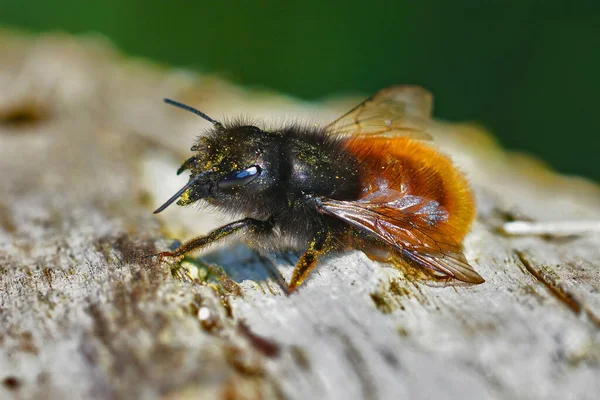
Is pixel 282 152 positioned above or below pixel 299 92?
above

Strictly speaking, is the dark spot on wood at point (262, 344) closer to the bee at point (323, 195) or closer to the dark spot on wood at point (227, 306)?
the dark spot on wood at point (227, 306)

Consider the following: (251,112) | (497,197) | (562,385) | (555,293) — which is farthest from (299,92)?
(562,385)

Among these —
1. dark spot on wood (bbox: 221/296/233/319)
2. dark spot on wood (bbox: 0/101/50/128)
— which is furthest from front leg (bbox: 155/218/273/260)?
dark spot on wood (bbox: 0/101/50/128)

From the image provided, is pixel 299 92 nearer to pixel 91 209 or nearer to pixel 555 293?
pixel 91 209

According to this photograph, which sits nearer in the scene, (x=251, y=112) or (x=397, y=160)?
(x=397, y=160)

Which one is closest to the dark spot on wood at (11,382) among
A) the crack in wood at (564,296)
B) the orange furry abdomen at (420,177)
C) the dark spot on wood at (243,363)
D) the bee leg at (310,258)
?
the dark spot on wood at (243,363)

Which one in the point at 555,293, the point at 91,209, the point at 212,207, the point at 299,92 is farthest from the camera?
the point at 299,92

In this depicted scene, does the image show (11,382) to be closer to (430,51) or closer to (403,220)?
(403,220)
